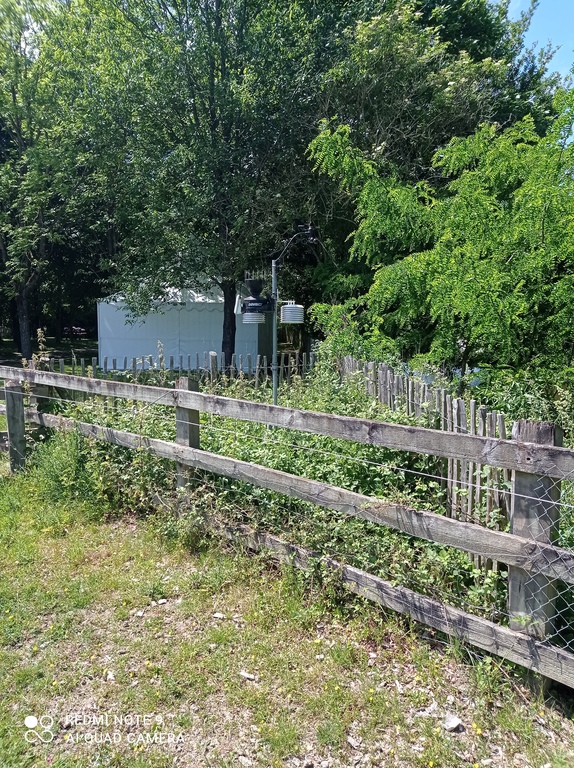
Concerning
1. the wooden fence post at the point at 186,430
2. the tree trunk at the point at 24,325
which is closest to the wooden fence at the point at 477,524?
the wooden fence post at the point at 186,430

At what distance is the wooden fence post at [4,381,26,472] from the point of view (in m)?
5.76

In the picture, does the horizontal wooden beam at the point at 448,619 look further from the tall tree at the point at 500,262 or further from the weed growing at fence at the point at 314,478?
the tall tree at the point at 500,262

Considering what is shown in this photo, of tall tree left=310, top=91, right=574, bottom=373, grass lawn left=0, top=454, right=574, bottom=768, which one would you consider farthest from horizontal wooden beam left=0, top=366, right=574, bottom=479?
tall tree left=310, top=91, right=574, bottom=373

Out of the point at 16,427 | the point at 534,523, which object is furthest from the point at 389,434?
the point at 16,427

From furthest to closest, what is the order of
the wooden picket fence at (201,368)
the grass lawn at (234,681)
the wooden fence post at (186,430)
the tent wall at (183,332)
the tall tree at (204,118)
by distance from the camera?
the tent wall at (183,332)
the tall tree at (204,118)
the wooden picket fence at (201,368)
the wooden fence post at (186,430)
the grass lawn at (234,681)

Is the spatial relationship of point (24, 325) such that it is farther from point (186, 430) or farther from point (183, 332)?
point (186, 430)

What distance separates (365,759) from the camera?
226 cm

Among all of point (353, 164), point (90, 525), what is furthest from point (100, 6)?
point (90, 525)

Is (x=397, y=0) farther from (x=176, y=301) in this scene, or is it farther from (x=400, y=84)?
(x=176, y=301)

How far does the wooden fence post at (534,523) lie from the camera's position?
97.6 inches

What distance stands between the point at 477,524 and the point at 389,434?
0.71 meters

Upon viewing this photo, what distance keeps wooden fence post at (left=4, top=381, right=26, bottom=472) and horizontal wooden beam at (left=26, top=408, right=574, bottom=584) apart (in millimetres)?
1852

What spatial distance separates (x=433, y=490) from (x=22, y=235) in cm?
1587

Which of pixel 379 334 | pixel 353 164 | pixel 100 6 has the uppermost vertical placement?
pixel 100 6
